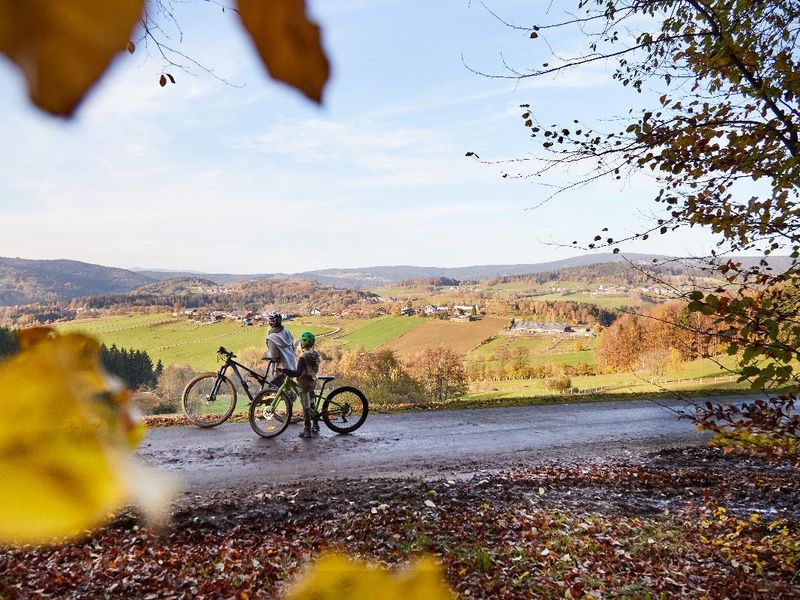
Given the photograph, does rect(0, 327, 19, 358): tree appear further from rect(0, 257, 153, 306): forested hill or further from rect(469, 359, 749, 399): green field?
rect(469, 359, 749, 399): green field

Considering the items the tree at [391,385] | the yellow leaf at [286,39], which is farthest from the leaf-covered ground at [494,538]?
the tree at [391,385]

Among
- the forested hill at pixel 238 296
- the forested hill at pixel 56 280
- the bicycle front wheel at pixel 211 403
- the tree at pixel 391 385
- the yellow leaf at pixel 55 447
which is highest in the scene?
the forested hill at pixel 56 280

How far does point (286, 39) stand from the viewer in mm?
448

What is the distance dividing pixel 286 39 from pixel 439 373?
85.0ft

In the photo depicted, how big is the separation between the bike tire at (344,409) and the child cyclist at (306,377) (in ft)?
1.04

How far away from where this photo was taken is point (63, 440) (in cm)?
52

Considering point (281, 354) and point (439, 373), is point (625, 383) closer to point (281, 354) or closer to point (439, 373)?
point (439, 373)

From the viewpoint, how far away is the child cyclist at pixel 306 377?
31.2ft

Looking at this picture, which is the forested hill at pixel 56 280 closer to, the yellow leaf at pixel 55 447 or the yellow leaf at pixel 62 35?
the yellow leaf at pixel 55 447

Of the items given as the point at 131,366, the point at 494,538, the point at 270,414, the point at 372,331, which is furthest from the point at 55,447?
the point at 270,414

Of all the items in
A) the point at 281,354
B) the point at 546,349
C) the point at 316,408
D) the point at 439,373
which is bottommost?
the point at 546,349

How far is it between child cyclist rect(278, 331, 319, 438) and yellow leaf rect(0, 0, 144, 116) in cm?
879

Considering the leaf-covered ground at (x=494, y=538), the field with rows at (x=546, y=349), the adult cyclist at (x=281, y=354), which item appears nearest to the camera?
the leaf-covered ground at (x=494, y=538)

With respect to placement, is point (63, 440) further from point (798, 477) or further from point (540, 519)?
point (798, 477)
